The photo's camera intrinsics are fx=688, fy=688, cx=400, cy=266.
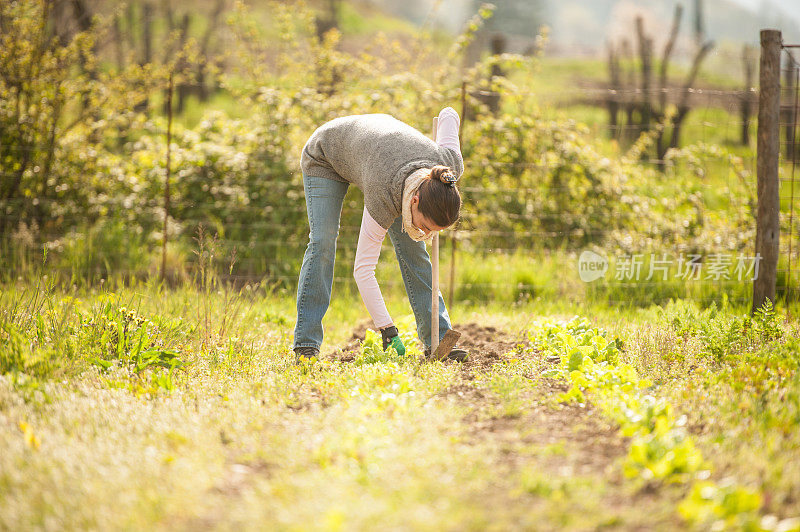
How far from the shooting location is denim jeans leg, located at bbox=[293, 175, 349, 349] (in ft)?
11.8

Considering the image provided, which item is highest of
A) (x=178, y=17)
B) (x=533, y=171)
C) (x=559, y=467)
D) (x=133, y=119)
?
(x=178, y=17)

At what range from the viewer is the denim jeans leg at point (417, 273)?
3660 millimetres

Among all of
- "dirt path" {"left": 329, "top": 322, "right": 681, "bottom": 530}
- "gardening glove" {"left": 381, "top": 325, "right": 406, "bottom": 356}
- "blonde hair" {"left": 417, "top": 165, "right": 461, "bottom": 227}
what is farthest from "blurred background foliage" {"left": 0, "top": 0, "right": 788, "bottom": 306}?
"dirt path" {"left": 329, "top": 322, "right": 681, "bottom": 530}

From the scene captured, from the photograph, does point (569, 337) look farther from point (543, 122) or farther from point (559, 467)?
point (543, 122)

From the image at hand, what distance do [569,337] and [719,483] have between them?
1.55 metres

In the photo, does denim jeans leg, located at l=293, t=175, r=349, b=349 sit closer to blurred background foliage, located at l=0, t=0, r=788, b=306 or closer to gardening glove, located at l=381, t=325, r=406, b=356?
gardening glove, located at l=381, t=325, r=406, b=356

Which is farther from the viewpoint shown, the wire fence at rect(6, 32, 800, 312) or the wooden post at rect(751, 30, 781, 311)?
the wire fence at rect(6, 32, 800, 312)

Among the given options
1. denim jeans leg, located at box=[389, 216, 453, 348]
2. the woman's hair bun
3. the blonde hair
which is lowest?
denim jeans leg, located at box=[389, 216, 453, 348]

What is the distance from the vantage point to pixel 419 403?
269 centimetres

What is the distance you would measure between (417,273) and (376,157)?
2.48ft

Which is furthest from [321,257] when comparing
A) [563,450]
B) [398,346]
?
[563,450]

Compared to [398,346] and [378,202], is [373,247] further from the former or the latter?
[398,346]

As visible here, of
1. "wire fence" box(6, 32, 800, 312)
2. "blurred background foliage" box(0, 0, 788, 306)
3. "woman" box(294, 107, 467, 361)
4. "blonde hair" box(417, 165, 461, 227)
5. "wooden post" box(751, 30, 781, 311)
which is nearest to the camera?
"blonde hair" box(417, 165, 461, 227)

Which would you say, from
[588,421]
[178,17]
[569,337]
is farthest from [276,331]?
[178,17]
